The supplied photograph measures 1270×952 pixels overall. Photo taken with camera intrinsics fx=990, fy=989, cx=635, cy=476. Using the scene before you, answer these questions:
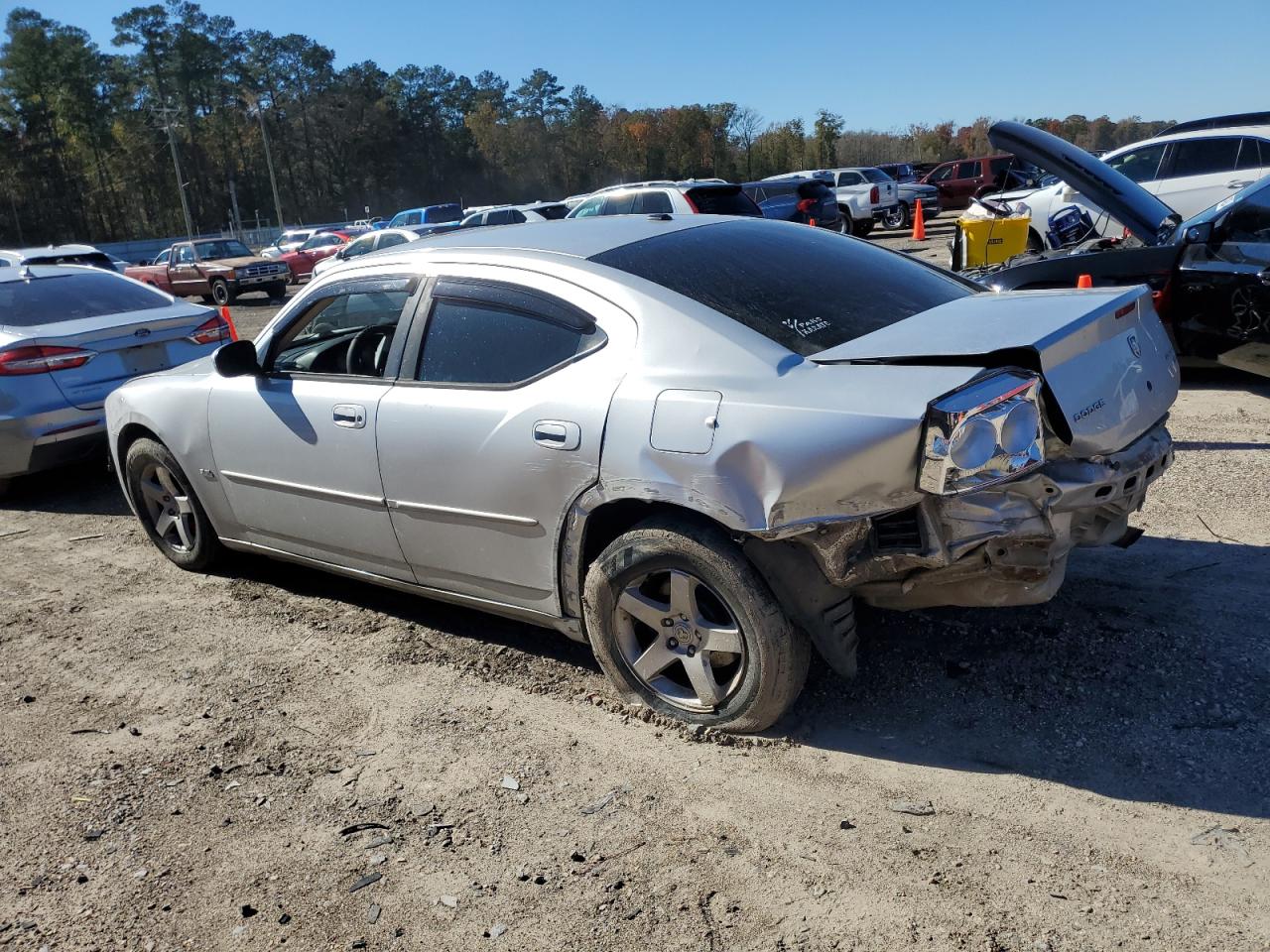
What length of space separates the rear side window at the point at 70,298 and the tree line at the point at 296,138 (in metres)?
60.8

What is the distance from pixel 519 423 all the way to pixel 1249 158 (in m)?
12.5

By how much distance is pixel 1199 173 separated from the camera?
1265 cm

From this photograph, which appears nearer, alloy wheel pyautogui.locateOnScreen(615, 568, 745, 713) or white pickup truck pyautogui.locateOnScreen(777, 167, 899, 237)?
alloy wheel pyautogui.locateOnScreen(615, 568, 745, 713)

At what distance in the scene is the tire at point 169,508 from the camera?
501cm

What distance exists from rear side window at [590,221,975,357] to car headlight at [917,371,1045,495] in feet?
1.89

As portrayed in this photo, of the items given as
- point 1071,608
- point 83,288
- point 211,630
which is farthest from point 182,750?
point 83,288

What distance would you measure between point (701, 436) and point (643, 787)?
1.10 metres

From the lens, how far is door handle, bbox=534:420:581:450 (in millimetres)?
3256

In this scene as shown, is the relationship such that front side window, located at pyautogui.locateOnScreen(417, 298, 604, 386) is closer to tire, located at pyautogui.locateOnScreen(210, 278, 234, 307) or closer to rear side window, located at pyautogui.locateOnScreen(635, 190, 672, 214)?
rear side window, located at pyautogui.locateOnScreen(635, 190, 672, 214)

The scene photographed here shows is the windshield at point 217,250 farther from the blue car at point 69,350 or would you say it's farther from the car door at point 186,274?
the blue car at point 69,350

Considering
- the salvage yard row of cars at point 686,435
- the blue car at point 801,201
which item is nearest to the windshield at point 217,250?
the blue car at point 801,201

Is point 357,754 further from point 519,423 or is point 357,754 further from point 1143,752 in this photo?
point 1143,752

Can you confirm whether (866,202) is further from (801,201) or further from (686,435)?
(686,435)

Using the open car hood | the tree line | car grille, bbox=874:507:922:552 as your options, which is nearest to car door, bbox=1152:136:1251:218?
the open car hood
